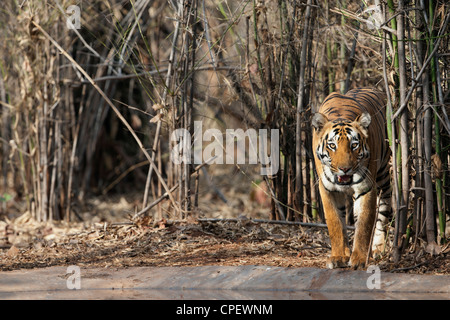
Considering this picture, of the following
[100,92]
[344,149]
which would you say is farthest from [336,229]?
[100,92]

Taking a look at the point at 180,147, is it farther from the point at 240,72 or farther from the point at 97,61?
the point at 97,61

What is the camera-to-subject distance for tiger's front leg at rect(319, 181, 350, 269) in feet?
13.3

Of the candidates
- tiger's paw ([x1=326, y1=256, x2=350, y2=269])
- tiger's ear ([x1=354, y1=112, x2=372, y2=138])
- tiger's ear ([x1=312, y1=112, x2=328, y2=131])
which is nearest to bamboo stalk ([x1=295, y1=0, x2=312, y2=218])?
tiger's ear ([x1=312, y1=112, x2=328, y2=131])

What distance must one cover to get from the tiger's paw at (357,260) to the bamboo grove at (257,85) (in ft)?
0.64

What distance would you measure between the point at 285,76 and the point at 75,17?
206cm

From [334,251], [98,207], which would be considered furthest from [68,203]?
[334,251]

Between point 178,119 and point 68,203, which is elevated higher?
point 178,119

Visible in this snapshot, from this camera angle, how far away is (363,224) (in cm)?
410

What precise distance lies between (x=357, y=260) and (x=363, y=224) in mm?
245

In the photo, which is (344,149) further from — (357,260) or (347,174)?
(357,260)

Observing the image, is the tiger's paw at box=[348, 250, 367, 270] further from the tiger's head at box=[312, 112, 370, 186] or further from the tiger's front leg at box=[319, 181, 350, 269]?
the tiger's head at box=[312, 112, 370, 186]

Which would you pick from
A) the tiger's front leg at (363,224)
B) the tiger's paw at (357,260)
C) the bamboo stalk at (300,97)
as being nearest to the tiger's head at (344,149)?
the tiger's front leg at (363,224)
